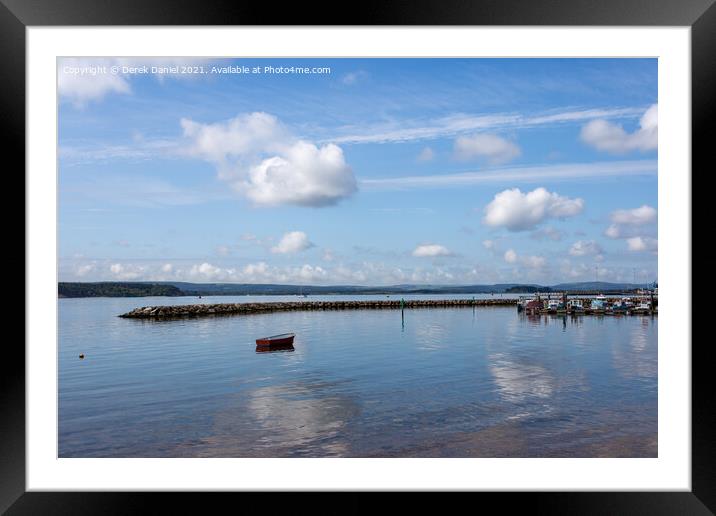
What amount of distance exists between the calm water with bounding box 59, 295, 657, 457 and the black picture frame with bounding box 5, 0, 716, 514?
12.8 ft

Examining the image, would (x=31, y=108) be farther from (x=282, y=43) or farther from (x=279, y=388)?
(x=279, y=388)

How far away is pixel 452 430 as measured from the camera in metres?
8.14

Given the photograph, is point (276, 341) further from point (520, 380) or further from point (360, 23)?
point (360, 23)

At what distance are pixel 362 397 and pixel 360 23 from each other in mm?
9271

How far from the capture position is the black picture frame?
3.14m

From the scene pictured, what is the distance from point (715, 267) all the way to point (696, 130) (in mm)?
890

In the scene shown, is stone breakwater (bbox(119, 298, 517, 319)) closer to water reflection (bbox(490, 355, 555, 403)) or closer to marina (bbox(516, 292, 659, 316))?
marina (bbox(516, 292, 659, 316))

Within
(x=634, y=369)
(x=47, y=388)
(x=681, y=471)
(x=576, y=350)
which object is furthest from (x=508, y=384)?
(x=47, y=388)

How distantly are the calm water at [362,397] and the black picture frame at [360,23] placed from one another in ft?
12.8

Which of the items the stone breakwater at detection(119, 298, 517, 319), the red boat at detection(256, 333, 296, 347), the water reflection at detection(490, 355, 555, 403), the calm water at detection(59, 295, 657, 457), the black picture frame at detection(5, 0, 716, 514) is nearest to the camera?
the black picture frame at detection(5, 0, 716, 514)

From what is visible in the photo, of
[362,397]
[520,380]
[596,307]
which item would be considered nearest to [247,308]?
[596,307]

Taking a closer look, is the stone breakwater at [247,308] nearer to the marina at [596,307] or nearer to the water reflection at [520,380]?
the marina at [596,307]

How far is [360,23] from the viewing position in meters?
3.20

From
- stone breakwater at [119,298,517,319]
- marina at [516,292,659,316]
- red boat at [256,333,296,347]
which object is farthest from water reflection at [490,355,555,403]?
marina at [516,292,659,316]
